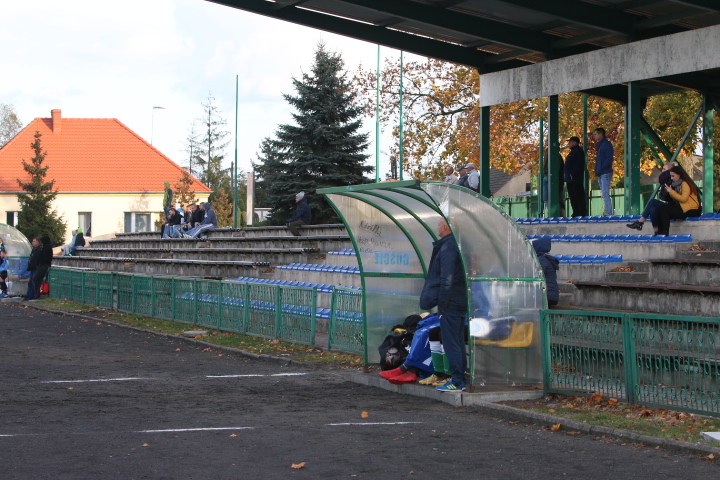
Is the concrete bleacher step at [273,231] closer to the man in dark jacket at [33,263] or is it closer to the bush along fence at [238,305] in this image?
the bush along fence at [238,305]

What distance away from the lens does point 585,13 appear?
62.0ft

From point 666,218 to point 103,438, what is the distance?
11.1 metres

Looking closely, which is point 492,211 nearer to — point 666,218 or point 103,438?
point 103,438

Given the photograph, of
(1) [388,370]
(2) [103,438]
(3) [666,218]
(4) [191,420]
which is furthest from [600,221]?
(2) [103,438]

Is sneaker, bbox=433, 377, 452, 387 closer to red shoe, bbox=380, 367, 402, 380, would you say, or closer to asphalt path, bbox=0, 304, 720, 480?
asphalt path, bbox=0, 304, 720, 480

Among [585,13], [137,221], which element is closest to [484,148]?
[585,13]

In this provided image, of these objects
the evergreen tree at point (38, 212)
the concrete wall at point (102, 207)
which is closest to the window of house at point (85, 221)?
the concrete wall at point (102, 207)

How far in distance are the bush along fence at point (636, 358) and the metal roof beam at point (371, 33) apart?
39.8 feet

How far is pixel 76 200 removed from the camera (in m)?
57.7

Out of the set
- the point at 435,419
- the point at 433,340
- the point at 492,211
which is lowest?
the point at 435,419

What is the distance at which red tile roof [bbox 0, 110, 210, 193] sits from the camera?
58.5m

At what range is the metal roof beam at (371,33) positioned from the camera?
64.1ft

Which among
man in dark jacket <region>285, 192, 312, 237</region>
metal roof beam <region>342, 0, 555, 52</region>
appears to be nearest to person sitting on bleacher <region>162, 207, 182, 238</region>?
man in dark jacket <region>285, 192, 312, 237</region>

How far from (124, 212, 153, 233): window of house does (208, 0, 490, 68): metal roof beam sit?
3930 cm
